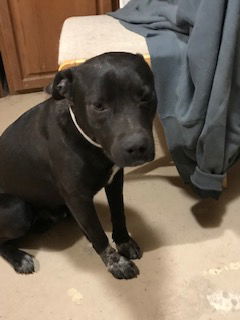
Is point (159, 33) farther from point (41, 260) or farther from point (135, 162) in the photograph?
point (41, 260)

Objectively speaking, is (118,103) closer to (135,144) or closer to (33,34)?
(135,144)

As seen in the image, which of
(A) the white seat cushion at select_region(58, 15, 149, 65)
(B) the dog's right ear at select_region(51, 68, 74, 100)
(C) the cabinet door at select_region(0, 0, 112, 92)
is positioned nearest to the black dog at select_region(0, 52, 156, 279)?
(B) the dog's right ear at select_region(51, 68, 74, 100)

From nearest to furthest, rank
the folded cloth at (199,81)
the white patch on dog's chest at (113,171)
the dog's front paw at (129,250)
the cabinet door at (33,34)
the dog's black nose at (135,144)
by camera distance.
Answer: the dog's black nose at (135,144), the white patch on dog's chest at (113,171), the folded cloth at (199,81), the dog's front paw at (129,250), the cabinet door at (33,34)

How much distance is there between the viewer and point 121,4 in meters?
2.43

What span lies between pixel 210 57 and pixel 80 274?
2.96 ft

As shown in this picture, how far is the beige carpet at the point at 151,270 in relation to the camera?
58.3 inches

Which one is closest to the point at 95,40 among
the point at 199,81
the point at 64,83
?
the point at 199,81

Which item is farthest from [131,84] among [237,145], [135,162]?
[237,145]

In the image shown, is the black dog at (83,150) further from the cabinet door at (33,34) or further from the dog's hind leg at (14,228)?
the cabinet door at (33,34)

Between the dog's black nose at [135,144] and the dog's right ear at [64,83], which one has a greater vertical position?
the dog's right ear at [64,83]

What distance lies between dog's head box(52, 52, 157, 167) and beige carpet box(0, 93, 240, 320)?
0.54 m

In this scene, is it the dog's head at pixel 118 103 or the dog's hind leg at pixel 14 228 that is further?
the dog's hind leg at pixel 14 228

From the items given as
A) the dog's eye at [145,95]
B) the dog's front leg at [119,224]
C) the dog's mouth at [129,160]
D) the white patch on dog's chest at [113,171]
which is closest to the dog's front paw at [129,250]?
the dog's front leg at [119,224]

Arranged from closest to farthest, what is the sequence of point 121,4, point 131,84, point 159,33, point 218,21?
point 131,84 < point 218,21 < point 159,33 < point 121,4
